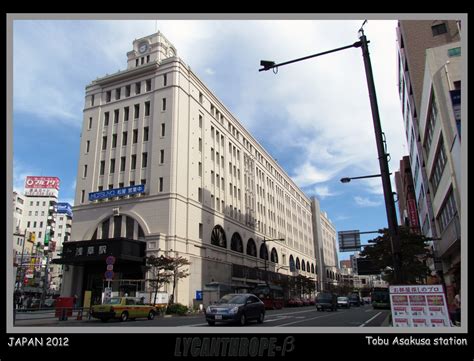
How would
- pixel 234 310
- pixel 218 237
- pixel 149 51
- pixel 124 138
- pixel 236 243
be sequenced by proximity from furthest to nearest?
pixel 236 243
pixel 149 51
pixel 218 237
pixel 124 138
pixel 234 310

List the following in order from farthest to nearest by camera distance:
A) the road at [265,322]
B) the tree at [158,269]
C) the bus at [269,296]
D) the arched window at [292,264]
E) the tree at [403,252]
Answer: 1. the arched window at [292,264]
2. the bus at [269,296]
3. the tree at [158,269]
4. the tree at [403,252]
5. the road at [265,322]

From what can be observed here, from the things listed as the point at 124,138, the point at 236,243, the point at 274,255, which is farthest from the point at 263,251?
the point at 124,138

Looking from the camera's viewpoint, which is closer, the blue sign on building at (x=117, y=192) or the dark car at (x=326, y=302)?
the dark car at (x=326, y=302)

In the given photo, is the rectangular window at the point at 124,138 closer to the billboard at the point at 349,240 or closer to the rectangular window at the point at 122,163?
the rectangular window at the point at 122,163

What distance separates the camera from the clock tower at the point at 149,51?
48219 millimetres

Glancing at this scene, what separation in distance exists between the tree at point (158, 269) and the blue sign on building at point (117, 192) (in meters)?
→ 8.75

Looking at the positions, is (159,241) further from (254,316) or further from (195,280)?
(254,316)

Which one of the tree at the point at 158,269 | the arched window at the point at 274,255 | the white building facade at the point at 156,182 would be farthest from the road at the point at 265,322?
the arched window at the point at 274,255

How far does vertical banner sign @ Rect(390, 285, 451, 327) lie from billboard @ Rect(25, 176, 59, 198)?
324 feet

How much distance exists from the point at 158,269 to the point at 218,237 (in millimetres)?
14817

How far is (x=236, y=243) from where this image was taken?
54.3 meters

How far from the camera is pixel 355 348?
5.32 m

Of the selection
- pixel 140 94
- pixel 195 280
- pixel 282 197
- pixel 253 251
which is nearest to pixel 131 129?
pixel 140 94

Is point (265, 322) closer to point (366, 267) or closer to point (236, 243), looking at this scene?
point (366, 267)
